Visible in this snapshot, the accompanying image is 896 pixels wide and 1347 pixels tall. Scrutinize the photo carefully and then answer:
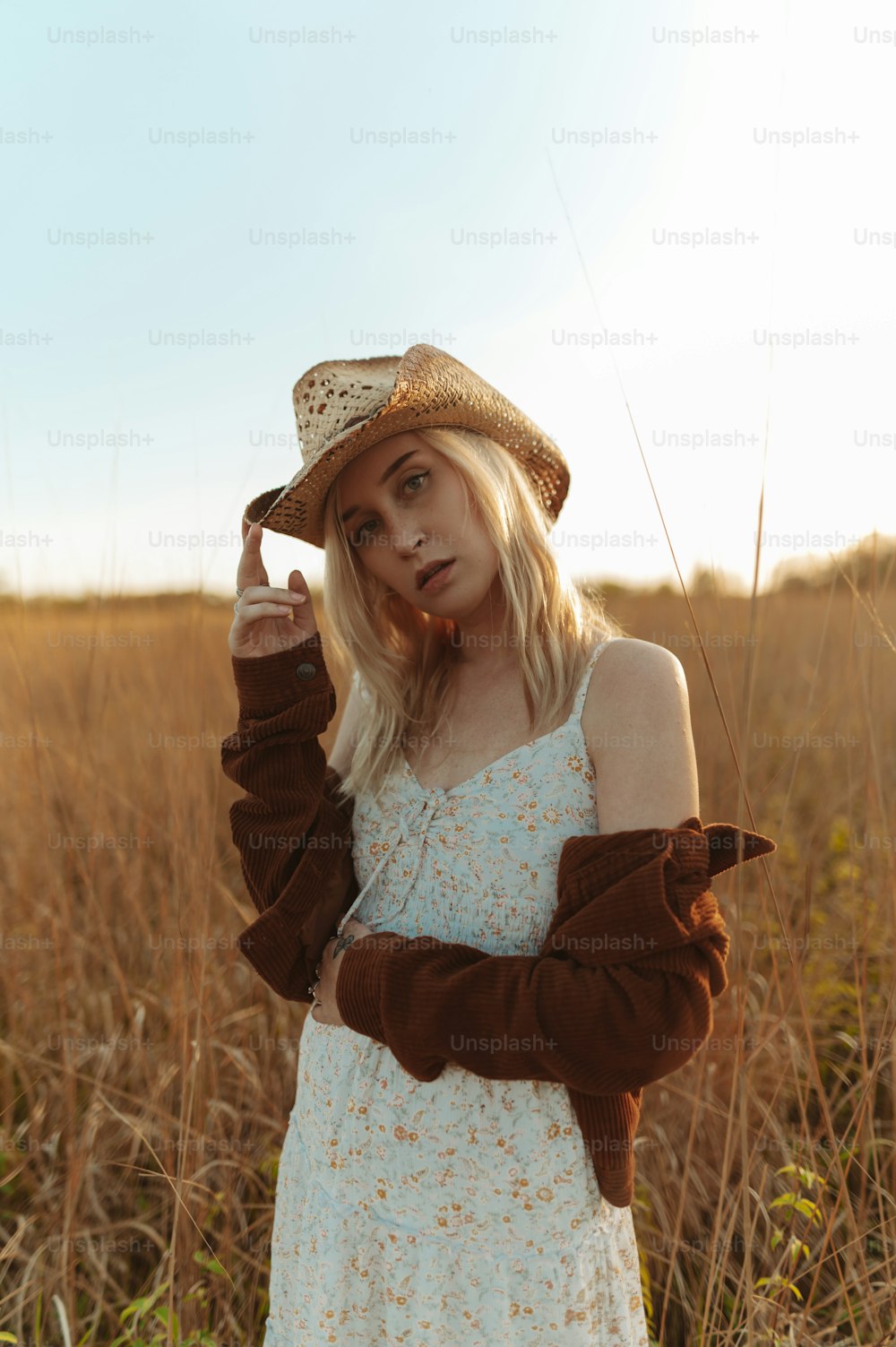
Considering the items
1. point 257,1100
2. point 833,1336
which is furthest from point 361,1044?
point 833,1336

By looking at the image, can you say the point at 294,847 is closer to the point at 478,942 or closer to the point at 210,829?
the point at 478,942

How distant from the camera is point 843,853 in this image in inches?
123

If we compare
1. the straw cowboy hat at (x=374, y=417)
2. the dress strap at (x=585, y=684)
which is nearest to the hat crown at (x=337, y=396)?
the straw cowboy hat at (x=374, y=417)

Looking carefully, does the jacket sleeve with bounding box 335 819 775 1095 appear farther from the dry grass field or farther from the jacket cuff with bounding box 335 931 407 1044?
the dry grass field

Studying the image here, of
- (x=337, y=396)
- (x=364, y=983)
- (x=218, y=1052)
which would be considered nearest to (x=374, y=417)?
(x=337, y=396)

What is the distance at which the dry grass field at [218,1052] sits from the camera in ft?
4.89

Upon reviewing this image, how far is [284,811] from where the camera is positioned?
1.31 m

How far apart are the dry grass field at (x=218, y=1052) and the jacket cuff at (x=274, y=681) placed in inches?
23.6

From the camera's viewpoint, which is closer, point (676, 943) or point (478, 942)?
point (676, 943)

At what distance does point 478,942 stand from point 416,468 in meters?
0.73

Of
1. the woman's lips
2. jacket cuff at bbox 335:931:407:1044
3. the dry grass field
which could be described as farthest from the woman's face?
jacket cuff at bbox 335:931:407:1044

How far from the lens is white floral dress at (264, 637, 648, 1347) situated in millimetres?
1124

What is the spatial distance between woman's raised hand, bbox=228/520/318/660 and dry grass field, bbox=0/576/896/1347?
2.07ft

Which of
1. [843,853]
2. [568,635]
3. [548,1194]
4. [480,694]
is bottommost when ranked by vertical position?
[843,853]
